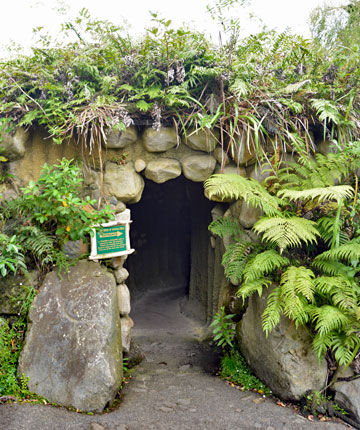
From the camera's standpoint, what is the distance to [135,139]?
4387 millimetres

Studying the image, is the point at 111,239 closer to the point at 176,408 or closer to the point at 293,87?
the point at 176,408

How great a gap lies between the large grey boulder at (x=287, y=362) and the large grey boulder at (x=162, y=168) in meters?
1.80

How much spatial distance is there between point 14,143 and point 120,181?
3.99ft

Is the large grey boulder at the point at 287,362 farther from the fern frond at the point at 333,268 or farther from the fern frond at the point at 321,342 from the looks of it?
the fern frond at the point at 333,268

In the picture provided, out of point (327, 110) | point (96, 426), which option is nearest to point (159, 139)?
point (327, 110)

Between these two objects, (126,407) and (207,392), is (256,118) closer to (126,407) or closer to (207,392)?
(207,392)

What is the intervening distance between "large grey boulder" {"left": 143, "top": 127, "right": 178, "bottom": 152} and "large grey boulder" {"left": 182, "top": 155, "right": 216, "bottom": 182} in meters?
0.29

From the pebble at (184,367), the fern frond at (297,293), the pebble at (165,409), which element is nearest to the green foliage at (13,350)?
the pebble at (165,409)

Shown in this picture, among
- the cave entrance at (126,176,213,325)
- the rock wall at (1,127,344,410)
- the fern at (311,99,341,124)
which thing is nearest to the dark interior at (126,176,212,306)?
the cave entrance at (126,176,213,325)

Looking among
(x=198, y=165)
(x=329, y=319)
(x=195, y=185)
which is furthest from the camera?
(x=195, y=185)

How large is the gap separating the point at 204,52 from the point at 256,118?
0.99 m

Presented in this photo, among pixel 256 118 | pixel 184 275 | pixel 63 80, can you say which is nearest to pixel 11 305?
pixel 63 80

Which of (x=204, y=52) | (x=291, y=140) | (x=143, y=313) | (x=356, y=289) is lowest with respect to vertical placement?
(x=143, y=313)

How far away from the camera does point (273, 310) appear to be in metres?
3.35
